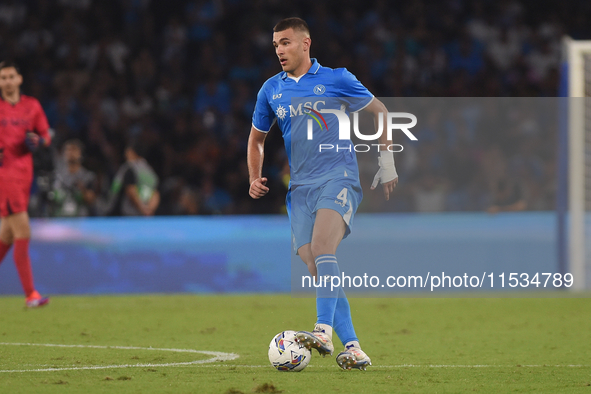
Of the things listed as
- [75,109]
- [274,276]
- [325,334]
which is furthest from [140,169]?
[325,334]

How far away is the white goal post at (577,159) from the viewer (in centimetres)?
1030

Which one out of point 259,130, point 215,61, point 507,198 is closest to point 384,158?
point 259,130

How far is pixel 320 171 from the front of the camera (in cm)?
508

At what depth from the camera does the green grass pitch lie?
441cm

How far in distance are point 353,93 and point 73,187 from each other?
724 cm

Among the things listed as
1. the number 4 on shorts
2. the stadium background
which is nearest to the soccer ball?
the number 4 on shorts

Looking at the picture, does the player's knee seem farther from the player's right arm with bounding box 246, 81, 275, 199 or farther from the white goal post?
the white goal post

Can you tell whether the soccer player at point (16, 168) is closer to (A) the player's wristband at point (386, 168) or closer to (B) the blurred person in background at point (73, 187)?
(B) the blurred person in background at point (73, 187)

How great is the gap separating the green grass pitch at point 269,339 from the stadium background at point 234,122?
0.49 meters

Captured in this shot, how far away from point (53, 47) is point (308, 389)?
12.6m

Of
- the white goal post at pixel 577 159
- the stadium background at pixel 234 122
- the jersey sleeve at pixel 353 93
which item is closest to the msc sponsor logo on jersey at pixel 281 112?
the jersey sleeve at pixel 353 93

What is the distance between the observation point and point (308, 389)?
167 inches

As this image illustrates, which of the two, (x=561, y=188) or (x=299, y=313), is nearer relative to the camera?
(x=299, y=313)

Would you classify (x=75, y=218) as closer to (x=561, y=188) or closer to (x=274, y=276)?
(x=274, y=276)
